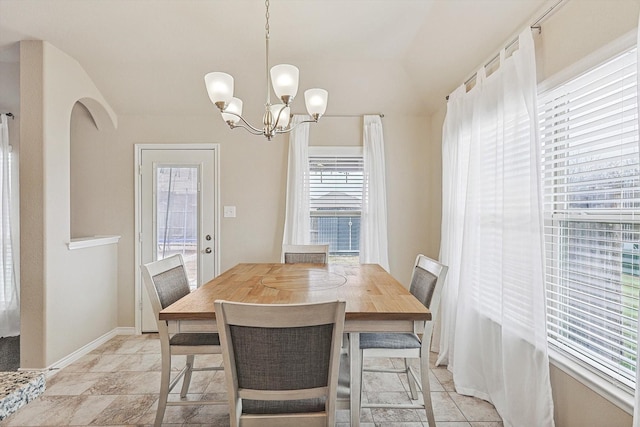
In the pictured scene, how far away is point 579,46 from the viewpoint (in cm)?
168

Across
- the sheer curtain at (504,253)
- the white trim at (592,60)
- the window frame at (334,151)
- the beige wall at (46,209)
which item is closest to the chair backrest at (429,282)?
the sheer curtain at (504,253)

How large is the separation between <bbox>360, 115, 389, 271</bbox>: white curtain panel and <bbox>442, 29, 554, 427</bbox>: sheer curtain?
2.85 feet

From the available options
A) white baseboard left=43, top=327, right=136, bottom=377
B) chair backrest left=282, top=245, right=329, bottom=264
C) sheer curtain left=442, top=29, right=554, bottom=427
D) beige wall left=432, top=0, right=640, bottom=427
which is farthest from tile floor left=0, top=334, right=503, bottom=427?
chair backrest left=282, top=245, right=329, bottom=264

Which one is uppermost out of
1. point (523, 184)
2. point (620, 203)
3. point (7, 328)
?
point (523, 184)

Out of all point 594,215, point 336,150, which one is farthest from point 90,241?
point 594,215

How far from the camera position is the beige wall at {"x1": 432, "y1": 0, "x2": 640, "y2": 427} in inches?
57.5

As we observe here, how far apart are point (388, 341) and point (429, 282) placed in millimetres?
419

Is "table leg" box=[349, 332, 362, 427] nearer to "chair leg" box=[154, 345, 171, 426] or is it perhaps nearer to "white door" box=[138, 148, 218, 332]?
"chair leg" box=[154, 345, 171, 426]

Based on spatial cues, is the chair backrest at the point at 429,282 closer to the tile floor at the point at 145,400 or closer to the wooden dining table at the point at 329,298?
the wooden dining table at the point at 329,298

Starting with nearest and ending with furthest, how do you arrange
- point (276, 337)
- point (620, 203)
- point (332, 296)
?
point (276, 337) < point (620, 203) < point (332, 296)

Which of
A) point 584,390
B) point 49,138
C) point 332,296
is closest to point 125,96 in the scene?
point 49,138

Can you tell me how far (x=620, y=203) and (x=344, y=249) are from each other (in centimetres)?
253

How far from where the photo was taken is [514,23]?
2.12 m

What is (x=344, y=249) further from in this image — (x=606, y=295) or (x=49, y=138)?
(x=49, y=138)
